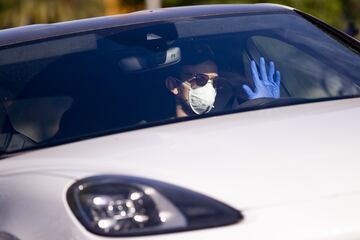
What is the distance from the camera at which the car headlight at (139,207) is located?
3371 millimetres

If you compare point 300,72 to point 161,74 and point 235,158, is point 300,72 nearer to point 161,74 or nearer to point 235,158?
point 161,74

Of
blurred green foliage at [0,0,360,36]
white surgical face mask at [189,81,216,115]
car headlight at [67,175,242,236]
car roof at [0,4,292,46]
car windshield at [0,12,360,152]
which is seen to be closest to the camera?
car headlight at [67,175,242,236]

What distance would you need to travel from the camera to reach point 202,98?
15.3 feet

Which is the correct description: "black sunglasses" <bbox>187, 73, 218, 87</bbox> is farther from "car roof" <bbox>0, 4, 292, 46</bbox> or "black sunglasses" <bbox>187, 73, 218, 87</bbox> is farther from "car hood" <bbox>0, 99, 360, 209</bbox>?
"car hood" <bbox>0, 99, 360, 209</bbox>

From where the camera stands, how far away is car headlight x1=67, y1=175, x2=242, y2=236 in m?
3.37

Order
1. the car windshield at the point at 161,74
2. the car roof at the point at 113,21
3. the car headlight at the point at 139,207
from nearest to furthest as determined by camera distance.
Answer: the car headlight at the point at 139,207 < the car windshield at the point at 161,74 < the car roof at the point at 113,21

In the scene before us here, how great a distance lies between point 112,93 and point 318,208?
1187 millimetres

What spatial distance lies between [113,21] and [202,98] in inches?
22.6

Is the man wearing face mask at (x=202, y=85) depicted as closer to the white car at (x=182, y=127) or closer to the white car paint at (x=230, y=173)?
the white car at (x=182, y=127)

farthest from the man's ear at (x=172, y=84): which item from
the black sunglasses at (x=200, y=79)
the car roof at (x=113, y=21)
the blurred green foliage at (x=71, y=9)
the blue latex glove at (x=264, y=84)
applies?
the blurred green foliage at (x=71, y=9)

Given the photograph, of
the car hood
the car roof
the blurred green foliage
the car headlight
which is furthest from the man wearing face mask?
the blurred green foliage

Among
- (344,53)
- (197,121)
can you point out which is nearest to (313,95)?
(344,53)

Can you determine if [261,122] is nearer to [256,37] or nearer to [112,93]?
[112,93]

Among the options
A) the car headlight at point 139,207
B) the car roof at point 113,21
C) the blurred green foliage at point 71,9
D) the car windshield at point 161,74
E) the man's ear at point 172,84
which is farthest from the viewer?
the blurred green foliage at point 71,9
